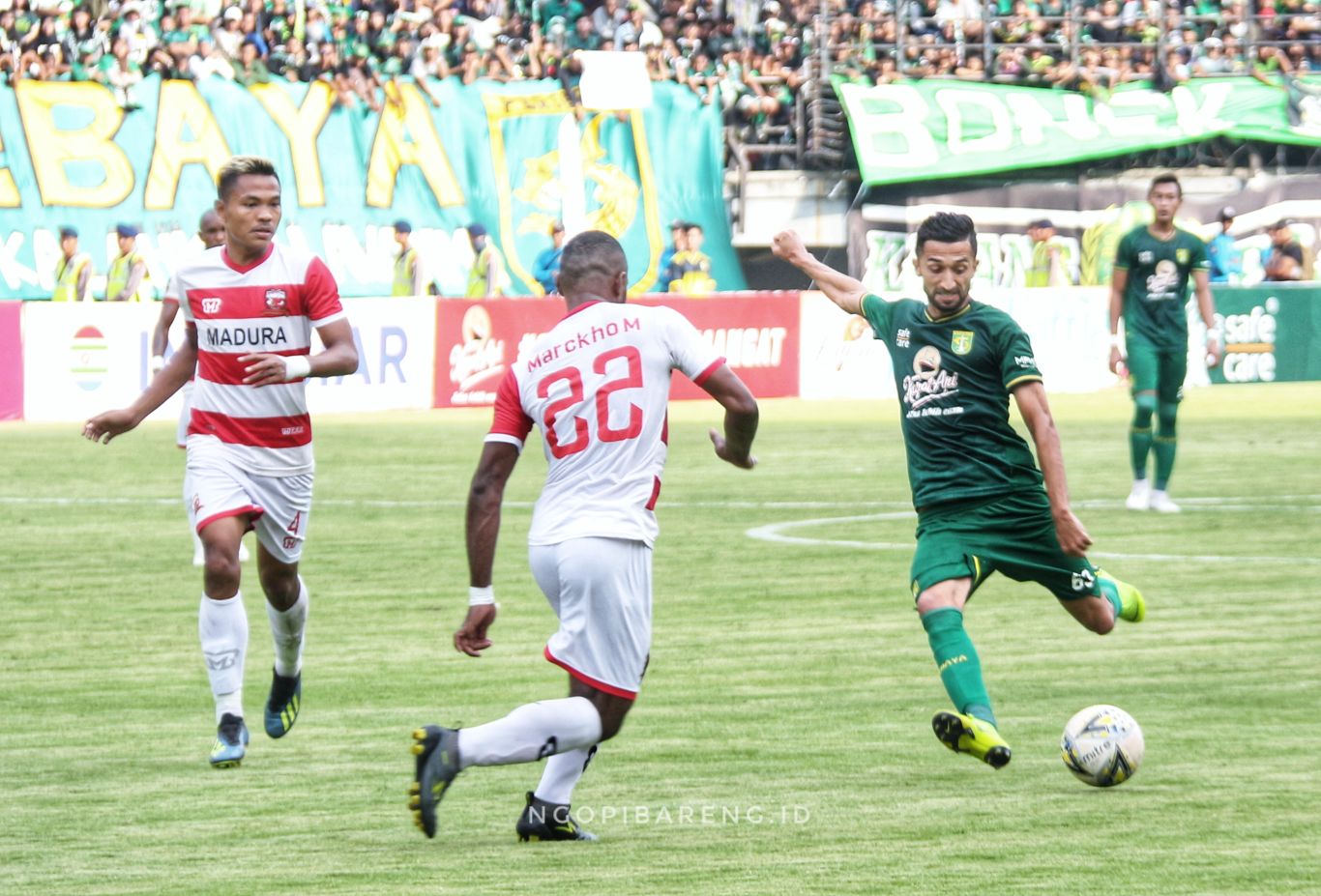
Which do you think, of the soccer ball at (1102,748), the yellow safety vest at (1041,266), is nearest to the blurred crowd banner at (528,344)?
the yellow safety vest at (1041,266)

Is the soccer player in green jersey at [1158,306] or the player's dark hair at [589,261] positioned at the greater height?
the player's dark hair at [589,261]

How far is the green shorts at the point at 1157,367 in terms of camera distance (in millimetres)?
16875

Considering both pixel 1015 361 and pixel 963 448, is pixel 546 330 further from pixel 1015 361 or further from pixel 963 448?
pixel 1015 361

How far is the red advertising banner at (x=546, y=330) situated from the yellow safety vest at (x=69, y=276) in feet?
20.9

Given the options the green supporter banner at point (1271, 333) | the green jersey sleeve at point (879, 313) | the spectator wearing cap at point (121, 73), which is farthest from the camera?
the spectator wearing cap at point (121, 73)

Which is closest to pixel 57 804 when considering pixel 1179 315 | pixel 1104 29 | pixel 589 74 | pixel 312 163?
pixel 1179 315

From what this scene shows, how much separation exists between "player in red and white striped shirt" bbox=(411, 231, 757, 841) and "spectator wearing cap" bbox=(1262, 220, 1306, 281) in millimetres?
31507

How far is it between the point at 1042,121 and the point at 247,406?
31395 mm

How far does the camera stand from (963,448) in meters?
8.15

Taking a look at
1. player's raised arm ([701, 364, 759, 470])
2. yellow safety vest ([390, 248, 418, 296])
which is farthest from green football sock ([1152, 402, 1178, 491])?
yellow safety vest ([390, 248, 418, 296])

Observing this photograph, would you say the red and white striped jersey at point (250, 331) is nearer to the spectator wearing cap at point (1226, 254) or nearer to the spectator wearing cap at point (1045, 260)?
the spectator wearing cap at point (1226, 254)

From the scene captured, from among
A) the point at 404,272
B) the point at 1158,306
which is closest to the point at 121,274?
the point at 404,272

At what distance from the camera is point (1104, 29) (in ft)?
133

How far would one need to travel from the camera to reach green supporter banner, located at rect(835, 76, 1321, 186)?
124 ft
